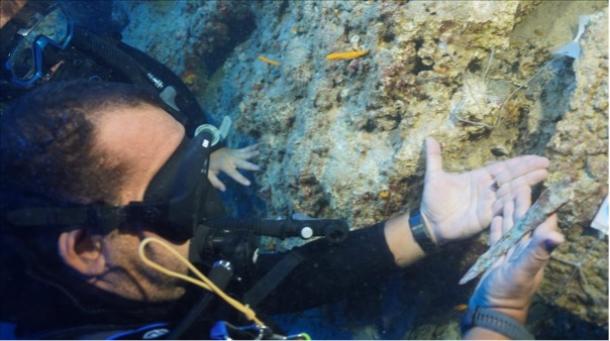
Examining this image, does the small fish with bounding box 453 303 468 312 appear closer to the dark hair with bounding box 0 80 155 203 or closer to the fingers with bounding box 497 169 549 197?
the fingers with bounding box 497 169 549 197

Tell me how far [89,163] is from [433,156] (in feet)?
6.29

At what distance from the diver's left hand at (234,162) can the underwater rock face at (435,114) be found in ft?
0.38

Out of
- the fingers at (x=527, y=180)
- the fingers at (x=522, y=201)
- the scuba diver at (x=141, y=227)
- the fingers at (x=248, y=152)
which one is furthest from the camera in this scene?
the fingers at (x=248, y=152)

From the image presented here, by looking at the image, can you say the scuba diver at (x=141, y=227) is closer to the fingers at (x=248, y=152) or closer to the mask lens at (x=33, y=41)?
the fingers at (x=248, y=152)

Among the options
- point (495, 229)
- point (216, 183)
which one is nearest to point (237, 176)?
point (216, 183)

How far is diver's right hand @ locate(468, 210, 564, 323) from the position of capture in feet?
6.04

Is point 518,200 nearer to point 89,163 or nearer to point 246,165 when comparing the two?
point 89,163

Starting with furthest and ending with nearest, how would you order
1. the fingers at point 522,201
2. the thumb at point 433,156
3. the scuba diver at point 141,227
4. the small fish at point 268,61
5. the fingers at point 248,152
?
the small fish at point 268,61, the fingers at point 248,152, the thumb at point 433,156, the fingers at point 522,201, the scuba diver at point 141,227

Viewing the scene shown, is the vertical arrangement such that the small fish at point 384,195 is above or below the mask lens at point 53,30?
below

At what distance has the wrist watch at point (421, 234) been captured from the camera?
2713 millimetres

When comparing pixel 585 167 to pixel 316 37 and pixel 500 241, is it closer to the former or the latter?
pixel 500 241

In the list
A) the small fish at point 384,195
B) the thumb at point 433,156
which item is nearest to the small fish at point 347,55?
the thumb at point 433,156

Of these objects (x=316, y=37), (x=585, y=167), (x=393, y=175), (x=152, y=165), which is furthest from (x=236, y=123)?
(x=585, y=167)

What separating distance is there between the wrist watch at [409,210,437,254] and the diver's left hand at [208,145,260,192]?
1.73 metres
